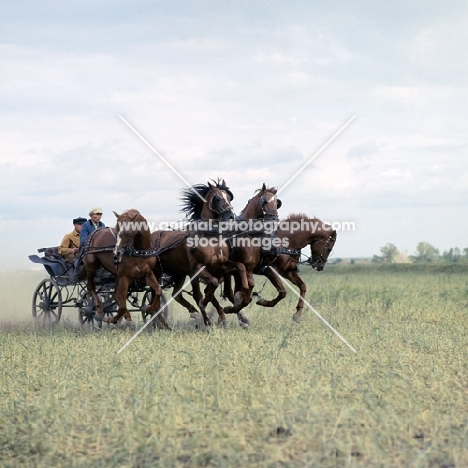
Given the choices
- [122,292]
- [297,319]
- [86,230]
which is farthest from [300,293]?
[86,230]

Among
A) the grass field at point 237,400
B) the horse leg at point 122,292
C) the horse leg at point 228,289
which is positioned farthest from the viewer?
the horse leg at point 228,289

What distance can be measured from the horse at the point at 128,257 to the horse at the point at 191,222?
1.20ft

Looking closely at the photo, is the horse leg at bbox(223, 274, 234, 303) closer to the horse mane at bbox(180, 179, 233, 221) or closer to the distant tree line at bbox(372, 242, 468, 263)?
the horse mane at bbox(180, 179, 233, 221)

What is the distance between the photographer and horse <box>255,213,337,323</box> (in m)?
15.0

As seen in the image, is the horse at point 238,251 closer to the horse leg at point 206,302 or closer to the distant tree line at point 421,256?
the horse leg at point 206,302

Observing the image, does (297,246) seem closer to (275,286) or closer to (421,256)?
(275,286)

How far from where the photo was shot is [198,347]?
10.7 meters

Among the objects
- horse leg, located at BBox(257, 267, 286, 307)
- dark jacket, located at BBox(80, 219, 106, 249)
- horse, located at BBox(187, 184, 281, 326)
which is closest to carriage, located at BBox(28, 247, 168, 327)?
dark jacket, located at BBox(80, 219, 106, 249)

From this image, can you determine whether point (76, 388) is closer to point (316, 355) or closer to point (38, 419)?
point (38, 419)

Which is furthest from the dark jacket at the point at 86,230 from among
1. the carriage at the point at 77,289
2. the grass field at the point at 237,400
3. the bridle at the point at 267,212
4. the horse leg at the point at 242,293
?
the bridle at the point at 267,212

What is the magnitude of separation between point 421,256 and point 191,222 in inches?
3422

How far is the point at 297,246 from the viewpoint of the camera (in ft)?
49.5

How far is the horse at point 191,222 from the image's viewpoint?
12969mm

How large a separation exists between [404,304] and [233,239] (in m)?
7.38
